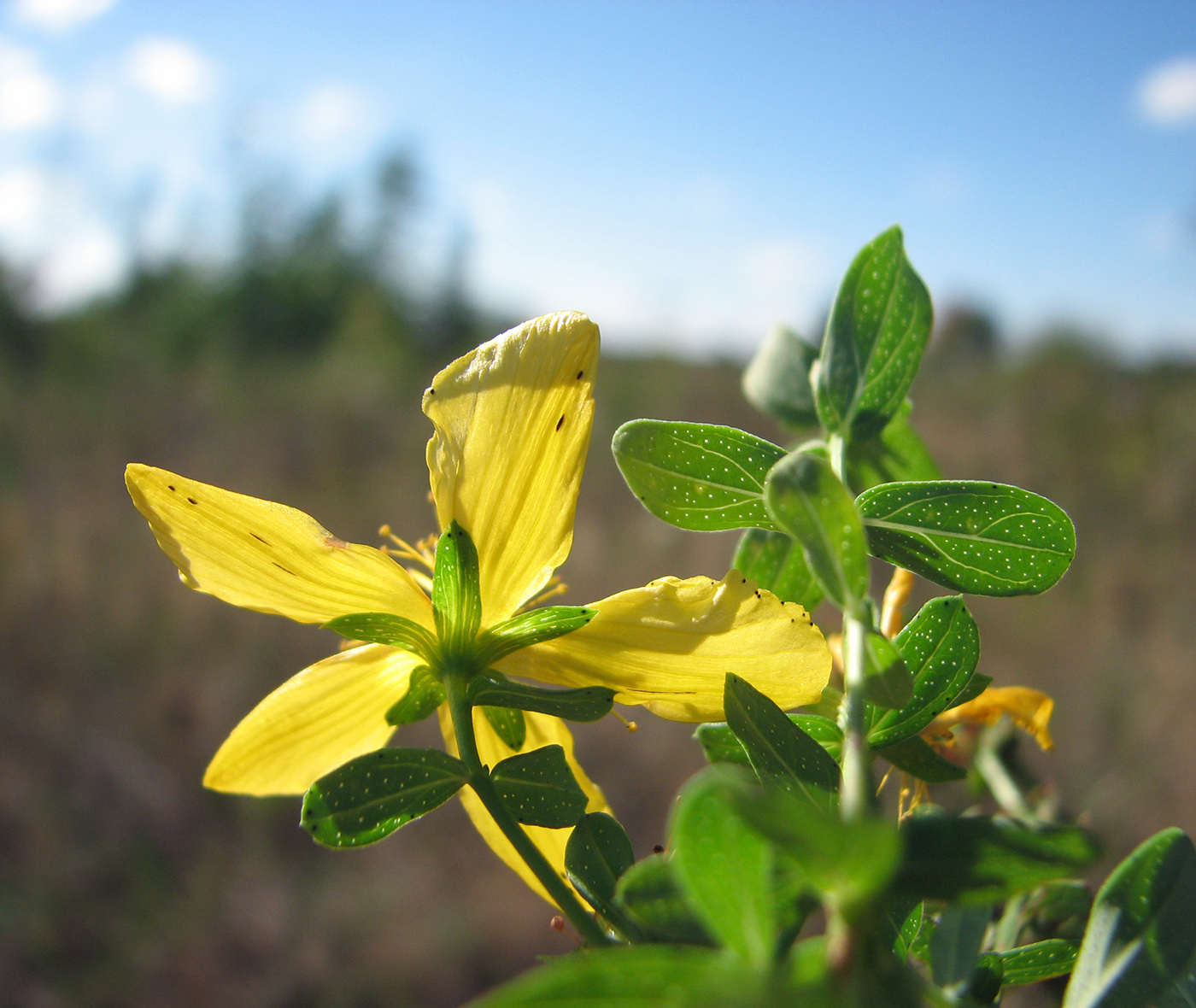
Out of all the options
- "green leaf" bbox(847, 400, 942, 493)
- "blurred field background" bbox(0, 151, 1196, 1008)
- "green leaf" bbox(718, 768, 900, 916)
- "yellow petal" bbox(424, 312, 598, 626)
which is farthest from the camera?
"blurred field background" bbox(0, 151, 1196, 1008)

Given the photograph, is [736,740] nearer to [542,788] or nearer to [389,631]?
[542,788]

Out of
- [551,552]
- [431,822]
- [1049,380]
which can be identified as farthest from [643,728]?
[1049,380]

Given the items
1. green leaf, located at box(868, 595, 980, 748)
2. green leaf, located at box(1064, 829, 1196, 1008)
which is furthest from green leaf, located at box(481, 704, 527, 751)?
green leaf, located at box(1064, 829, 1196, 1008)

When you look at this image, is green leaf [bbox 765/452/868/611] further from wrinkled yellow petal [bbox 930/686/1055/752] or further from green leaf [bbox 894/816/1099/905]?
wrinkled yellow petal [bbox 930/686/1055/752]

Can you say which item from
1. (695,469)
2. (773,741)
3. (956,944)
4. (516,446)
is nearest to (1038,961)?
(956,944)

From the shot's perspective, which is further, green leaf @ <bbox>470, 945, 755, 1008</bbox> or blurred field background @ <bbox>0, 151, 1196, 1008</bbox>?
blurred field background @ <bbox>0, 151, 1196, 1008</bbox>

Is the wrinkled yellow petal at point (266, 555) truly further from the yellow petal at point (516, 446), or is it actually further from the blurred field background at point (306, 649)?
the blurred field background at point (306, 649)

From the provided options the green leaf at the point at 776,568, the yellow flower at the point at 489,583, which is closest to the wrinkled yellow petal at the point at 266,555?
the yellow flower at the point at 489,583
